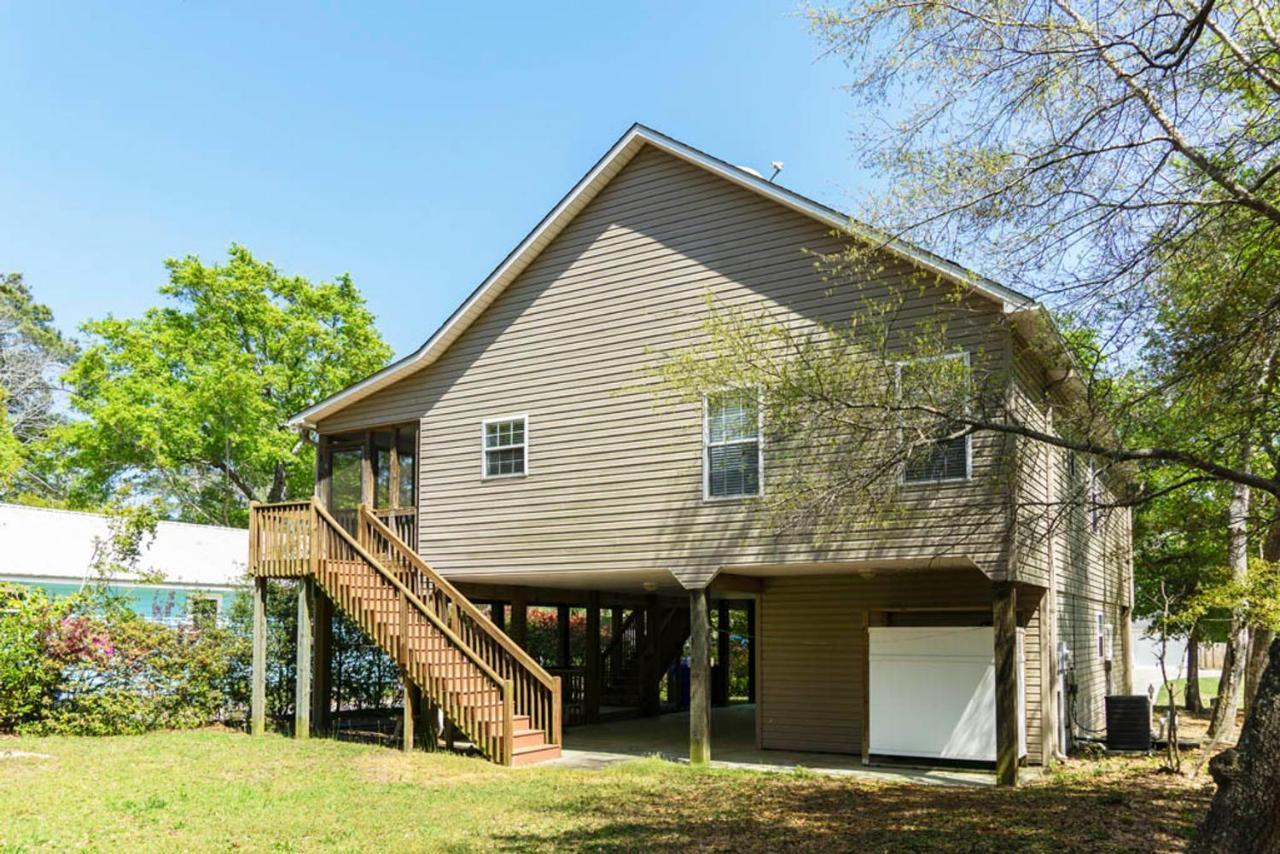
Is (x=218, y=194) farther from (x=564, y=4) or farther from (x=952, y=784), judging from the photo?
(x=952, y=784)

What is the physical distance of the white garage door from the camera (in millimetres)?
12477

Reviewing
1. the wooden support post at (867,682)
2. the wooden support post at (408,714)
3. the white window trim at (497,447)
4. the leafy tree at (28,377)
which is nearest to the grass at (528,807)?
the wooden support post at (408,714)

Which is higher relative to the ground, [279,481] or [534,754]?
[279,481]

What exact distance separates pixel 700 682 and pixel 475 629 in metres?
3.50

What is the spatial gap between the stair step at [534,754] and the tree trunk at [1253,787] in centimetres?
896

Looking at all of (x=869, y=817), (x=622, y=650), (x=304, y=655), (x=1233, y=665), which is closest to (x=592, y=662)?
(x=622, y=650)

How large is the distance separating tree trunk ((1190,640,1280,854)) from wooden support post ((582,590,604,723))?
45.7 ft

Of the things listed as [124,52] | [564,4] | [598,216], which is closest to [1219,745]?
[598,216]

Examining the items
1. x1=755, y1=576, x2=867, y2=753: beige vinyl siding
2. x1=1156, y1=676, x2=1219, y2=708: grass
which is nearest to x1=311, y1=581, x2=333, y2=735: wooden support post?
x1=755, y1=576, x2=867, y2=753: beige vinyl siding

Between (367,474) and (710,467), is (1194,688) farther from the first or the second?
(367,474)

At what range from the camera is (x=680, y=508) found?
43.0ft

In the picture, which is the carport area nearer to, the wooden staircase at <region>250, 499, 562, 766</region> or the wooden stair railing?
the wooden stair railing

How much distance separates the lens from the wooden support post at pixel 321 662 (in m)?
16.4

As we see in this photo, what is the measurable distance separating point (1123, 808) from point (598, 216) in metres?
9.55
